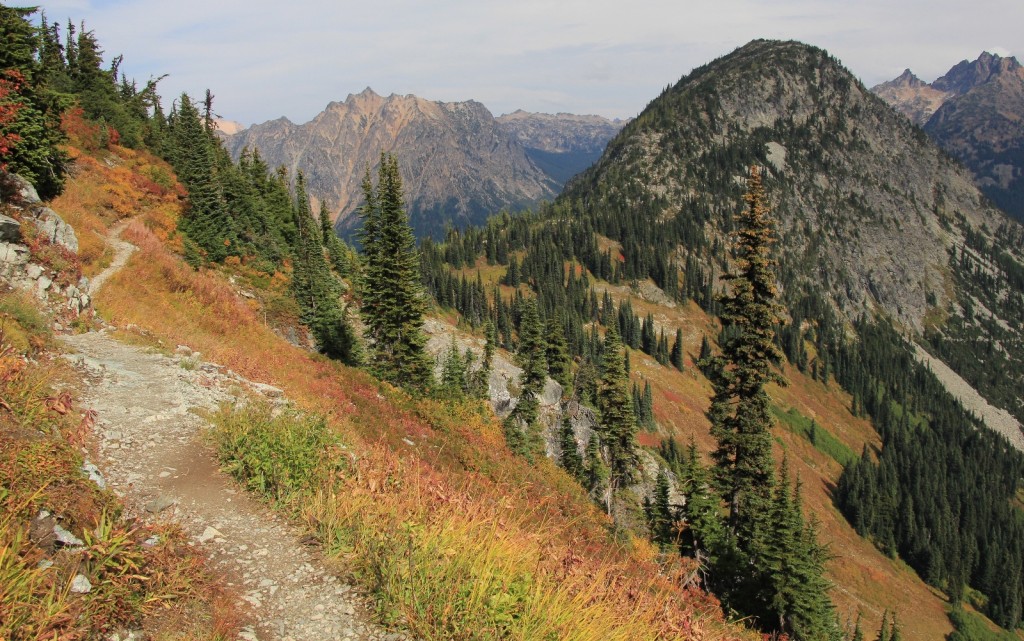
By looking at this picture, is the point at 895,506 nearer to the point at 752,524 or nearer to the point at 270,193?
the point at 752,524

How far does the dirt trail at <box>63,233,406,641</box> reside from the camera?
5.71 meters

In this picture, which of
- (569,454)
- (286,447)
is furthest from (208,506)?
(569,454)

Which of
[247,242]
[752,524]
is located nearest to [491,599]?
[752,524]

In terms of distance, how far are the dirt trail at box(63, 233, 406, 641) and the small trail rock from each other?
1cm

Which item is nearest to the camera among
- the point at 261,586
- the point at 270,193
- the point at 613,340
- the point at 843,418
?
the point at 261,586

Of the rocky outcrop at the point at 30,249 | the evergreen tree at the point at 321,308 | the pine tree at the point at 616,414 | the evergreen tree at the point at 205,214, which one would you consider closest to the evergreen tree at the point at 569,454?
the pine tree at the point at 616,414

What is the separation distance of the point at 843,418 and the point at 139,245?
204 m

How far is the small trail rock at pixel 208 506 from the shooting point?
5.71 m

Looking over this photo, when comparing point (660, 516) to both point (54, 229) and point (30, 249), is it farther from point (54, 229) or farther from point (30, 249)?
point (30, 249)

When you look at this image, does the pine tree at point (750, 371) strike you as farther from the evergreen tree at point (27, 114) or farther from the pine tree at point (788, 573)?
the evergreen tree at point (27, 114)

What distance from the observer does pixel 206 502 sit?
7539 mm

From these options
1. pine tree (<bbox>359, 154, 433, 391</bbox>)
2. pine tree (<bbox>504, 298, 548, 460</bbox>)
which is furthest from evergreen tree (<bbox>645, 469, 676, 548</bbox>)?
pine tree (<bbox>359, 154, 433, 391</bbox>)

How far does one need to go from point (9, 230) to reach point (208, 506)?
12989 millimetres

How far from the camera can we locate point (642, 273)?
182375mm
